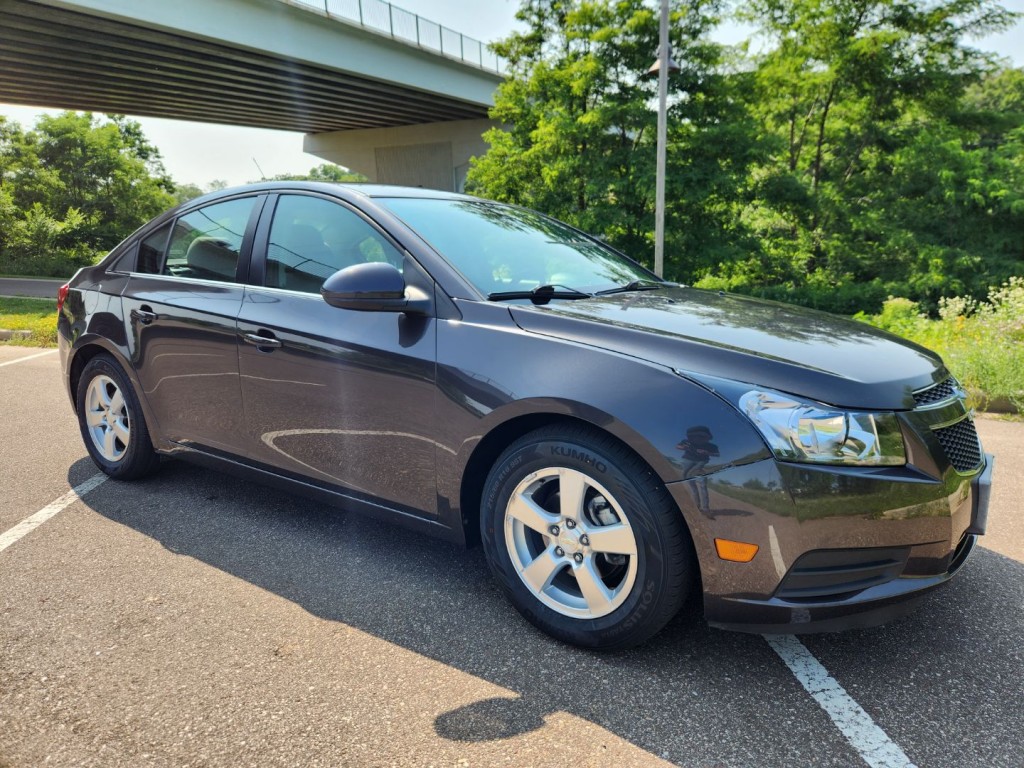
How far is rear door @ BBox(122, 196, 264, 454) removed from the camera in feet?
10.6

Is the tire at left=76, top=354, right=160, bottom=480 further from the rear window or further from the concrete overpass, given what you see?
the concrete overpass

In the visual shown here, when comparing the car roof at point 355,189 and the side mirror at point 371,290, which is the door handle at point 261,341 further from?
the car roof at point 355,189

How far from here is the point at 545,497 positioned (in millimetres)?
2438

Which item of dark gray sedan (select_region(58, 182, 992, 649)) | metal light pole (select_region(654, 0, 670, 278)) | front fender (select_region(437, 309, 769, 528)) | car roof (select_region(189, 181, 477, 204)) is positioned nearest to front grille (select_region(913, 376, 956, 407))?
dark gray sedan (select_region(58, 182, 992, 649))

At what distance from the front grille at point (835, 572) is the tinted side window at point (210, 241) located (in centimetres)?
266

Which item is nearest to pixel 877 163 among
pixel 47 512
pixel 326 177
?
pixel 326 177

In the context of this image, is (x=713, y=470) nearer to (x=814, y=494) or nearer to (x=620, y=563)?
(x=814, y=494)

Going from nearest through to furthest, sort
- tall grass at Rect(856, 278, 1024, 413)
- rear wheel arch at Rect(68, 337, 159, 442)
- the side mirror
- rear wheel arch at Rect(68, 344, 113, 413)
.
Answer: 1. the side mirror
2. rear wheel arch at Rect(68, 337, 159, 442)
3. rear wheel arch at Rect(68, 344, 113, 413)
4. tall grass at Rect(856, 278, 1024, 413)

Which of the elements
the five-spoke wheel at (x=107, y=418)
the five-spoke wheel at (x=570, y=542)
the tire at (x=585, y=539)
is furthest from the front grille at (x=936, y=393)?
the five-spoke wheel at (x=107, y=418)

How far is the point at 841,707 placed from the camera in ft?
6.89

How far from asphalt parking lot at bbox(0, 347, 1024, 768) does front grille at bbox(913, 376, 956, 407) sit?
838 millimetres

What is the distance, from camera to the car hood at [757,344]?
2084 millimetres

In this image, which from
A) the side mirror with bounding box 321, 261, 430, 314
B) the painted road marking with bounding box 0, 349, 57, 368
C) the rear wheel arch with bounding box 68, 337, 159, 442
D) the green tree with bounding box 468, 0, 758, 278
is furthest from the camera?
the green tree with bounding box 468, 0, 758, 278

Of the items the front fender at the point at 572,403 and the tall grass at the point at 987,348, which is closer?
the front fender at the point at 572,403
